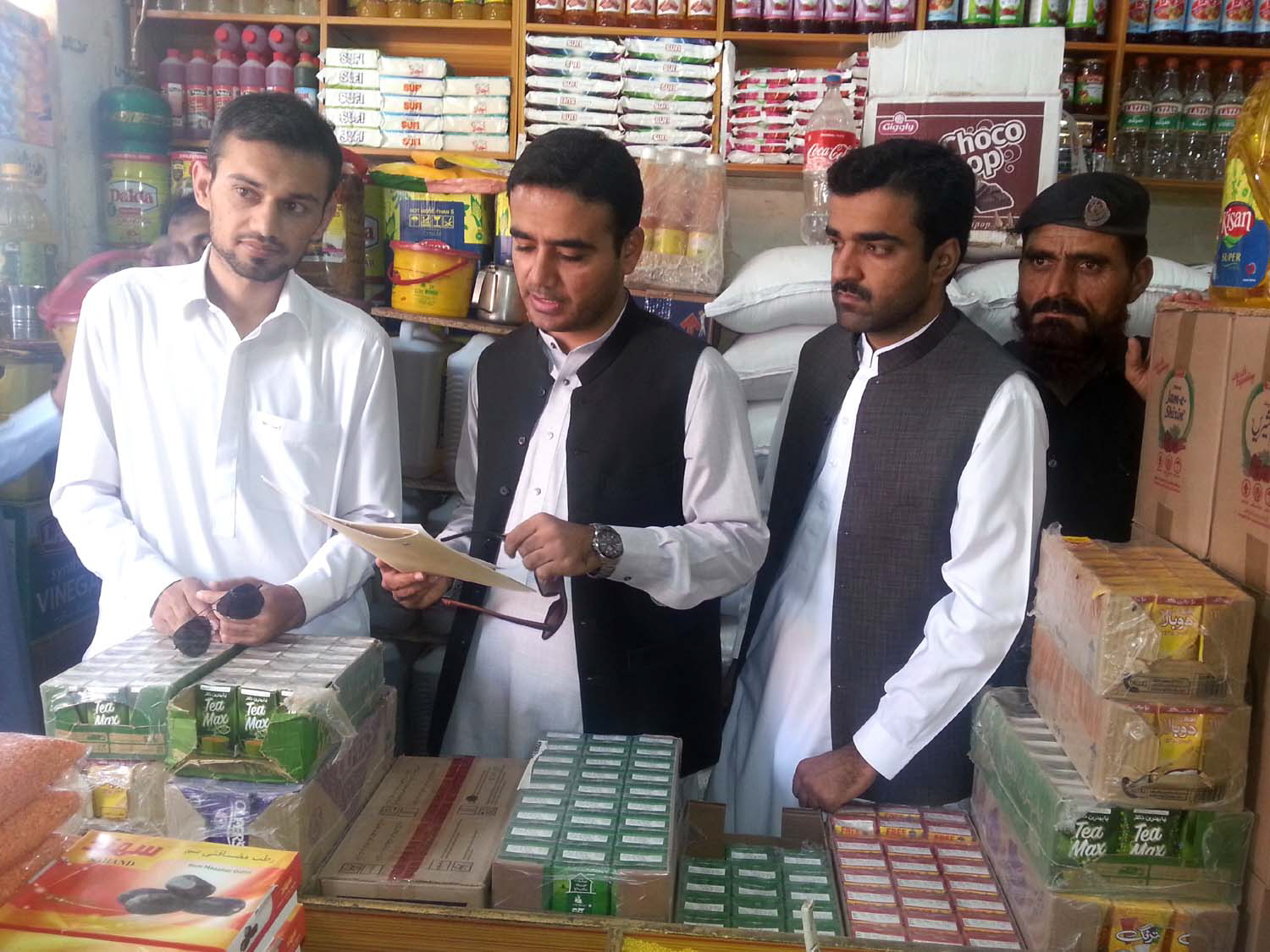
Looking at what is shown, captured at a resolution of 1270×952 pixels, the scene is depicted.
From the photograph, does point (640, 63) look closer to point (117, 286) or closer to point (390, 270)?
point (390, 270)

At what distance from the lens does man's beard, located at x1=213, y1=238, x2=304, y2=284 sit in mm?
1498

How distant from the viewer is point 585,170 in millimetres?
1478

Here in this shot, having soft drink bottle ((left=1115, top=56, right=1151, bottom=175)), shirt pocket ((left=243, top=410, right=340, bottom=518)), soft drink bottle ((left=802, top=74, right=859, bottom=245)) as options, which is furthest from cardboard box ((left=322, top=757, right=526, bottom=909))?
soft drink bottle ((left=1115, top=56, right=1151, bottom=175))

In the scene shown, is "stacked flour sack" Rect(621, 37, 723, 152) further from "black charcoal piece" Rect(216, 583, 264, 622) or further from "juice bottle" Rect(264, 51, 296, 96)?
"black charcoal piece" Rect(216, 583, 264, 622)

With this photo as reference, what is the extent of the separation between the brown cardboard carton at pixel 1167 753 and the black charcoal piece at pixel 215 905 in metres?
0.77

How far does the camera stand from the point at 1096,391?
188 cm

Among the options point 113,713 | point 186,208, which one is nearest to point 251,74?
point 186,208

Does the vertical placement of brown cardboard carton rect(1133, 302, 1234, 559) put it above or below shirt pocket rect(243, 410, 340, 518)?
above

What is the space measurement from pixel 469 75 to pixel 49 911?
10.3ft

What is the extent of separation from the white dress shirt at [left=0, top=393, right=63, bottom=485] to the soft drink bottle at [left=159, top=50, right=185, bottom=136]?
5.41 ft

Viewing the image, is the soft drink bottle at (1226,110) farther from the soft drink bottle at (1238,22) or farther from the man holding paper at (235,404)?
the man holding paper at (235,404)

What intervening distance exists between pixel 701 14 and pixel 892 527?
2210 mm

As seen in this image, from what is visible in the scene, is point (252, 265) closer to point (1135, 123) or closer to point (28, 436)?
point (28, 436)

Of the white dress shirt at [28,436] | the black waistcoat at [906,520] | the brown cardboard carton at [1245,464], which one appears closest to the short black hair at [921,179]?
the black waistcoat at [906,520]
